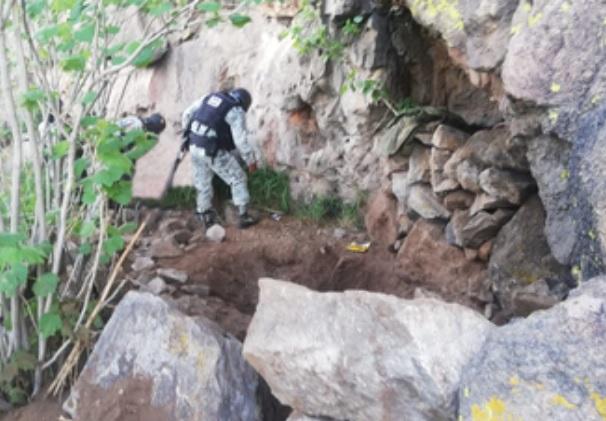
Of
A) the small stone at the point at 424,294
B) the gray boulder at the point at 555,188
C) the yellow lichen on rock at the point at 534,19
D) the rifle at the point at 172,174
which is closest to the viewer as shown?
the yellow lichen on rock at the point at 534,19

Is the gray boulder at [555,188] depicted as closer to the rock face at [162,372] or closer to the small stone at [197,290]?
the rock face at [162,372]

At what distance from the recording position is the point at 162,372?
254cm

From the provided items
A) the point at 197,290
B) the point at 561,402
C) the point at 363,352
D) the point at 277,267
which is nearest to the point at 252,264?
the point at 277,267

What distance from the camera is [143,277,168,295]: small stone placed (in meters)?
3.81

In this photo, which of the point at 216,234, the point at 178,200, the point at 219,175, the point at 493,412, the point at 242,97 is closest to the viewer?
the point at 493,412

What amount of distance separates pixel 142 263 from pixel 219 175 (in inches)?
70.9

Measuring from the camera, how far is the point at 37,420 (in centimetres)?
275

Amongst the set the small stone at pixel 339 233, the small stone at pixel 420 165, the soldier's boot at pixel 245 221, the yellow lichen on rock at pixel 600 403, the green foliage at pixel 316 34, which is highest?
the green foliage at pixel 316 34

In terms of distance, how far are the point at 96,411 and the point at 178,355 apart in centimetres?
36

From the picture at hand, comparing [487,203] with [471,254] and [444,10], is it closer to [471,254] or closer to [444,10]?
[471,254]

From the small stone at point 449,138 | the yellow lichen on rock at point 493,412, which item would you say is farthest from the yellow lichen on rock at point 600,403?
the small stone at point 449,138

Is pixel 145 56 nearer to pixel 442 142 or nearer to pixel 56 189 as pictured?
pixel 56 189

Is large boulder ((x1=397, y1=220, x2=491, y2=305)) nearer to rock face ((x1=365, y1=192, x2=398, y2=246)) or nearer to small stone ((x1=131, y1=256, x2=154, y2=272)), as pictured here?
rock face ((x1=365, y1=192, x2=398, y2=246))

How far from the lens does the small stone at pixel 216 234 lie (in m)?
5.54
